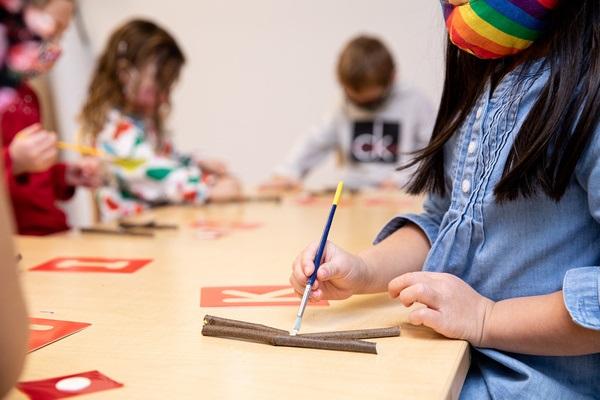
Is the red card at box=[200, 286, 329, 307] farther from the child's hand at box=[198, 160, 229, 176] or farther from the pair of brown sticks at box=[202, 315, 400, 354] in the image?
the child's hand at box=[198, 160, 229, 176]

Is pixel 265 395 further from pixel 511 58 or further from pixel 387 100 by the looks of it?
pixel 387 100

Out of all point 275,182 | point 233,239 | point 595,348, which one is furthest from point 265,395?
point 275,182

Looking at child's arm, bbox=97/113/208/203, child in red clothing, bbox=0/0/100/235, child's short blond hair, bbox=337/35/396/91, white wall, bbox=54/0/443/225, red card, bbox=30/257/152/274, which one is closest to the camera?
red card, bbox=30/257/152/274

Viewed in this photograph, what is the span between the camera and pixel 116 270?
89cm

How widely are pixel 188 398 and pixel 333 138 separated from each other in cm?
202

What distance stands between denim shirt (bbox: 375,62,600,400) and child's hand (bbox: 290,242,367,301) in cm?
8

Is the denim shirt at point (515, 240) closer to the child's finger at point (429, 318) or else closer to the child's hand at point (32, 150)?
the child's finger at point (429, 318)

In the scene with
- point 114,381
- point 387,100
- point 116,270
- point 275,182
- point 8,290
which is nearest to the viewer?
point 8,290

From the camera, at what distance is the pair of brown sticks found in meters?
0.55

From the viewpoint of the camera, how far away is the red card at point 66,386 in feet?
1.53

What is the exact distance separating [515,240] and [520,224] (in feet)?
0.05

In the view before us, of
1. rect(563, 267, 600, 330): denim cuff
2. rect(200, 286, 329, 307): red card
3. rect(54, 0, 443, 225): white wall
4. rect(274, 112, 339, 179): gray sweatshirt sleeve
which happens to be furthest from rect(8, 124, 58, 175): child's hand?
rect(54, 0, 443, 225): white wall

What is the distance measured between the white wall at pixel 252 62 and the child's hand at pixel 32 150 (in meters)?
1.55

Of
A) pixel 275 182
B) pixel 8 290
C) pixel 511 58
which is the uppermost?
pixel 511 58
